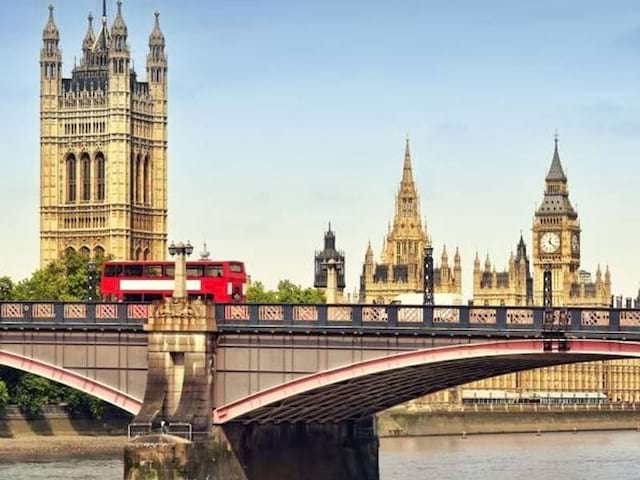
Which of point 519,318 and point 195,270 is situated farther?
point 195,270

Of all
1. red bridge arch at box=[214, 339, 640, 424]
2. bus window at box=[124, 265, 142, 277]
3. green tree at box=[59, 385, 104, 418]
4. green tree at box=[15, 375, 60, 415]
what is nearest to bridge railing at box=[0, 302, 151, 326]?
red bridge arch at box=[214, 339, 640, 424]

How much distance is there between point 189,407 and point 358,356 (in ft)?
18.1

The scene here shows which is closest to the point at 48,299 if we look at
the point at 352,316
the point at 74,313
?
the point at 74,313

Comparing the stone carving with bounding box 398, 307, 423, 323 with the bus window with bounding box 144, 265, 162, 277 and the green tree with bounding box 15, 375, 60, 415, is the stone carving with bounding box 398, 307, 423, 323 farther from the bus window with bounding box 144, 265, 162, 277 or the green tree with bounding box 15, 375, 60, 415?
the green tree with bounding box 15, 375, 60, 415

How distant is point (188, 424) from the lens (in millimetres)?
70750

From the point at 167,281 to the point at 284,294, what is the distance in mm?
62939

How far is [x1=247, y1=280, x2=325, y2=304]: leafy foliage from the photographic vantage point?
144837 mm

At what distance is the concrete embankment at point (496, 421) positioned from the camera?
555ft

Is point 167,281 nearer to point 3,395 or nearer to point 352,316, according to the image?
→ point 352,316

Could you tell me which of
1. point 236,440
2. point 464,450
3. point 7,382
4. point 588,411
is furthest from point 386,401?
point 588,411

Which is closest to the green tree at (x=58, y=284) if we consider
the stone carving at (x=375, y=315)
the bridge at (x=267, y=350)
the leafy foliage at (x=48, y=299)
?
the leafy foliage at (x=48, y=299)

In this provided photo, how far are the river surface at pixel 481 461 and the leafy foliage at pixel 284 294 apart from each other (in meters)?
10.8

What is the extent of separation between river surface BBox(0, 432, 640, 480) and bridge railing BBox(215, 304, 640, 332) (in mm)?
27374

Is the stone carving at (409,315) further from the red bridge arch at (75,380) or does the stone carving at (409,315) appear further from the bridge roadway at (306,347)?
the red bridge arch at (75,380)
